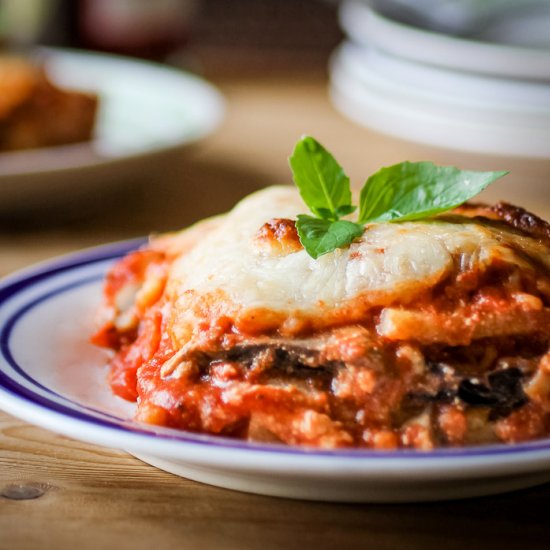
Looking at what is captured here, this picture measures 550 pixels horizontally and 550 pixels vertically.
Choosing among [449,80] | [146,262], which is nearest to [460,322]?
[146,262]

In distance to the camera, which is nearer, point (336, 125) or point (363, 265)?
point (363, 265)

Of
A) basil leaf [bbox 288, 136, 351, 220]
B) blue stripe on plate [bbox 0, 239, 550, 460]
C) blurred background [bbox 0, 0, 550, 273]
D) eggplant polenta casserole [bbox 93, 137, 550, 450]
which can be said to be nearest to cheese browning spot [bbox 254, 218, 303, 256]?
eggplant polenta casserole [bbox 93, 137, 550, 450]

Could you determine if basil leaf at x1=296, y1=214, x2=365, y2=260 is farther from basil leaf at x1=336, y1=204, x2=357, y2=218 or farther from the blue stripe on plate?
the blue stripe on plate

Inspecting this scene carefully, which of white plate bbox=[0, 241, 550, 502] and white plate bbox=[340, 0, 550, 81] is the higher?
white plate bbox=[340, 0, 550, 81]

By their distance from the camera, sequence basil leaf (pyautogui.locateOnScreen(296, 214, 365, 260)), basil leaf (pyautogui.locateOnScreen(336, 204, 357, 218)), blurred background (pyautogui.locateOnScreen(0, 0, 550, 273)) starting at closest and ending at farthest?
basil leaf (pyautogui.locateOnScreen(296, 214, 365, 260))
basil leaf (pyautogui.locateOnScreen(336, 204, 357, 218))
blurred background (pyautogui.locateOnScreen(0, 0, 550, 273))

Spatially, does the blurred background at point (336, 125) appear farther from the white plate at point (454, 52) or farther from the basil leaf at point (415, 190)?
the basil leaf at point (415, 190)

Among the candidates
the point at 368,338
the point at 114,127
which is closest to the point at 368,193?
the point at 368,338

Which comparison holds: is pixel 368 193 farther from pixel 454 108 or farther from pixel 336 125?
pixel 336 125
